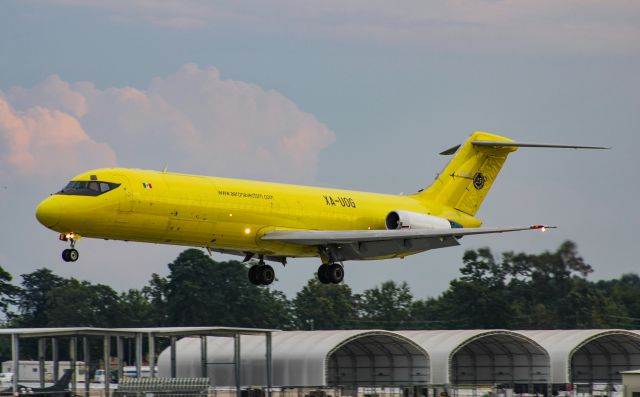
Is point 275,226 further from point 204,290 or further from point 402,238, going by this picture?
point 204,290

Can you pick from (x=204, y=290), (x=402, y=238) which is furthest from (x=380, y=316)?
(x=402, y=238)

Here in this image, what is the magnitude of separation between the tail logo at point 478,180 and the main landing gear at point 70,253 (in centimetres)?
2066

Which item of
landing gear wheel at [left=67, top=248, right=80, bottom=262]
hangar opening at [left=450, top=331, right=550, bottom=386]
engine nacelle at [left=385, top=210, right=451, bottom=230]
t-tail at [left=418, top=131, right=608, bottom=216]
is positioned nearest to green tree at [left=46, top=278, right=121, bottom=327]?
hangar opening at [left=450, top=331, right=550, bottom=386]

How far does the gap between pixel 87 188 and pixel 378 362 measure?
23.9m

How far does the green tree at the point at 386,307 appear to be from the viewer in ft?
347

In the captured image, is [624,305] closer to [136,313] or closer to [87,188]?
[136,313]

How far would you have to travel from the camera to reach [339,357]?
65.9 meters

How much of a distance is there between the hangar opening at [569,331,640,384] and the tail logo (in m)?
12.0

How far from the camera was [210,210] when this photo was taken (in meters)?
47.9

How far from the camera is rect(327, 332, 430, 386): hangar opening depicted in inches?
2495

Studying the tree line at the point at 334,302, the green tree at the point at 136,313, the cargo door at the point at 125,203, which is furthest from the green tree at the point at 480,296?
the cargo door at the point at 125,203

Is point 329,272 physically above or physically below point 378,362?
above

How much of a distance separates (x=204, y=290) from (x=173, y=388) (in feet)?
180

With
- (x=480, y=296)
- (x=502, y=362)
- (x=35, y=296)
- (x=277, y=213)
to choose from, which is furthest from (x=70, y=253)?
(x=35, y=296)
